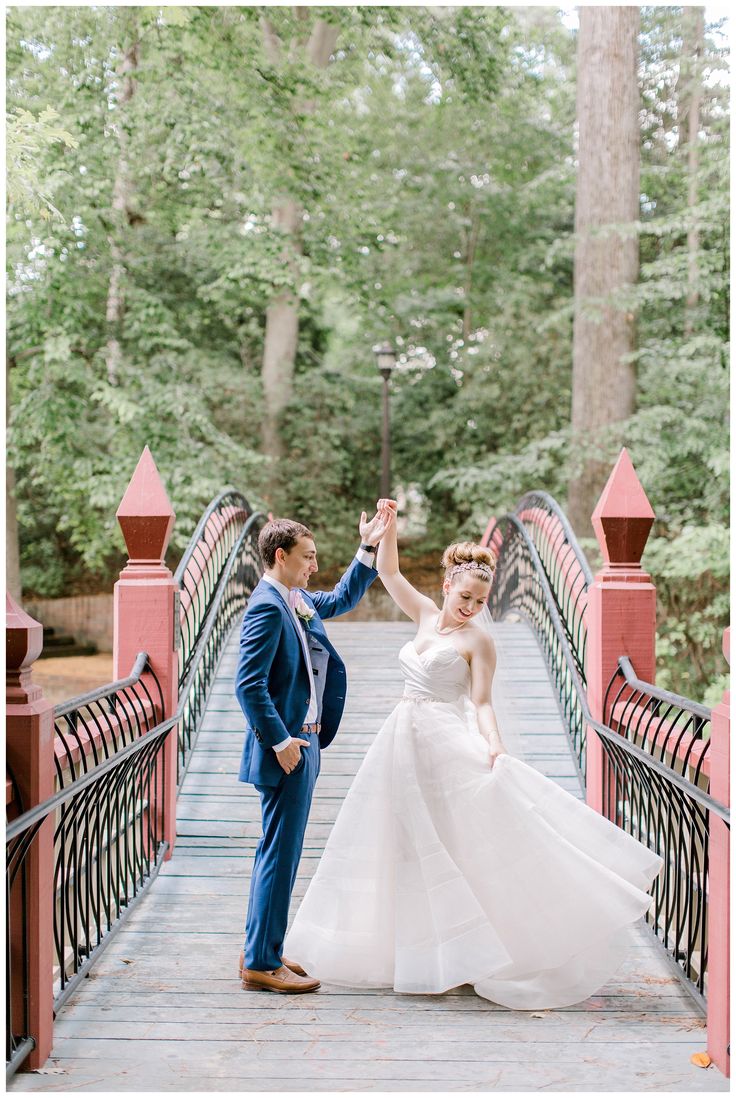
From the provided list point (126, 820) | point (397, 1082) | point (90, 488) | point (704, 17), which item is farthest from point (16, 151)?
point (704, 17)

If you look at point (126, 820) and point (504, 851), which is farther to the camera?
point (126, 820)

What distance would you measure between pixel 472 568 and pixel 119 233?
11401mm

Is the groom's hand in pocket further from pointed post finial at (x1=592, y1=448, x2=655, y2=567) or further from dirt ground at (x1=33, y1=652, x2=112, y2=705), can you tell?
dirt ground at (x1=33, y1=652, x2=112, y2=705)

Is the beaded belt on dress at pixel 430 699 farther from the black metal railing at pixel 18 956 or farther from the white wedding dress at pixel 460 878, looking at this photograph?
the black metal railing at pixel 18 956

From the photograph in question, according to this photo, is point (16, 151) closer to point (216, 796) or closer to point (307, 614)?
point (216, 796)

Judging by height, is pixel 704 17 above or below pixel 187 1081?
above

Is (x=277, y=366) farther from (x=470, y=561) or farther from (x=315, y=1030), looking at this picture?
(x=315, y=1030)

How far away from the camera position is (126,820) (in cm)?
461

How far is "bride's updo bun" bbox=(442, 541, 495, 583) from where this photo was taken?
4.00 metres

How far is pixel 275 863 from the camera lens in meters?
3.83

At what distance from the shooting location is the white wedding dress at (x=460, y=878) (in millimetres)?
3732

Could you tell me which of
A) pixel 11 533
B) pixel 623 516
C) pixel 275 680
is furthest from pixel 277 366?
pixel 275 680

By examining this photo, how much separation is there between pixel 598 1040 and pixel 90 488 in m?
11.9

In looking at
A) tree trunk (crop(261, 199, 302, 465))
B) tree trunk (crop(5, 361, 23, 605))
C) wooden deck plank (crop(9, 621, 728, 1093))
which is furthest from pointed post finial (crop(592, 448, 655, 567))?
tree trunk (crop(261, 199, 302, 465))
